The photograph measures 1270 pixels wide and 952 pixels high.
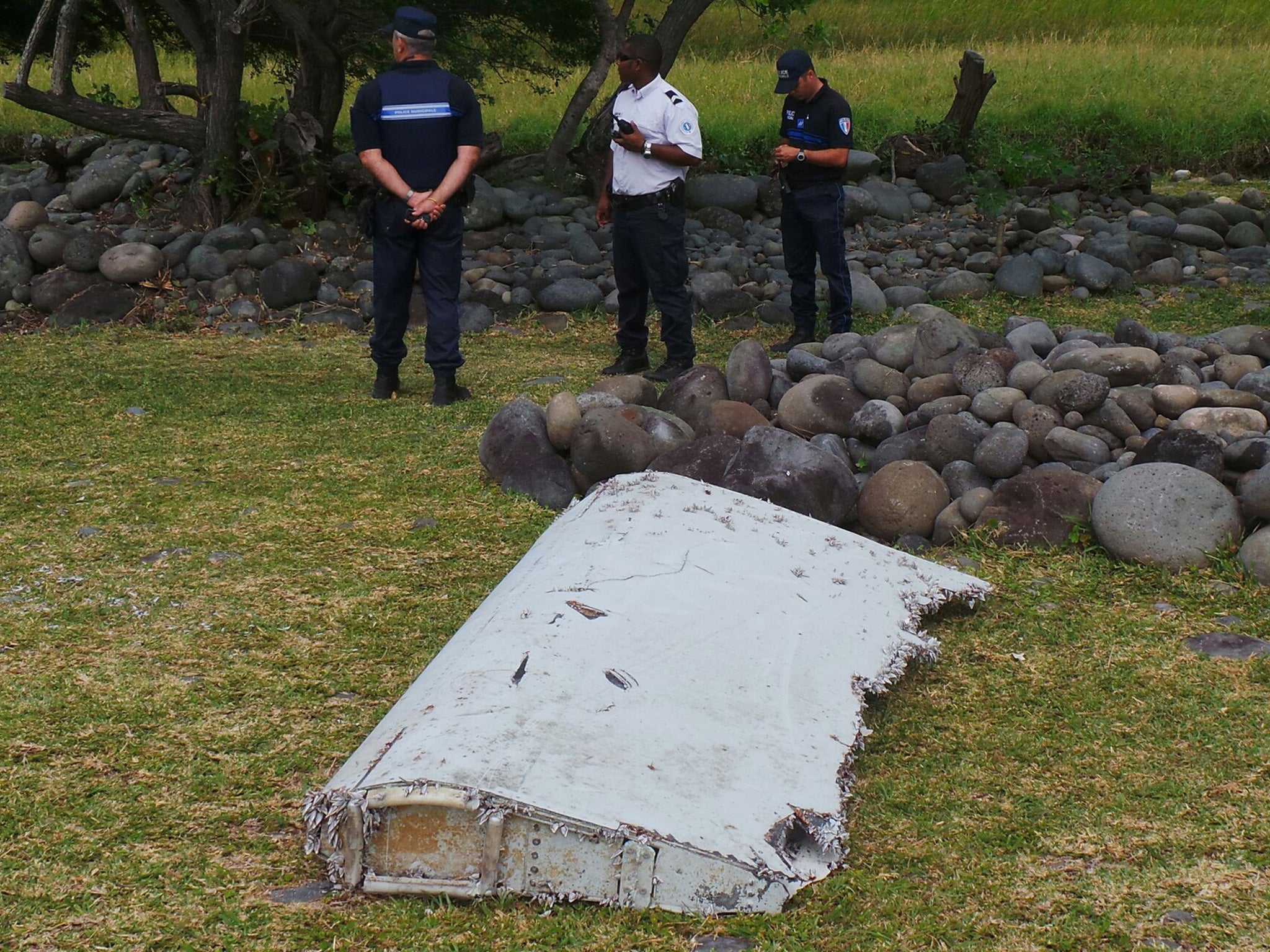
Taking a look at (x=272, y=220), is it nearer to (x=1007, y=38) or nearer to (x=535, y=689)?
(x=535, y=689)

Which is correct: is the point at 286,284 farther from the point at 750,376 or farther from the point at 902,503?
the point at 902,503

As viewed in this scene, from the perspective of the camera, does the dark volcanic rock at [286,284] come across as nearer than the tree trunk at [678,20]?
Yes

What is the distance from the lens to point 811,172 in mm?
6938

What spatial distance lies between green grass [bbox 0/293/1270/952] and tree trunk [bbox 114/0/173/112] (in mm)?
5930

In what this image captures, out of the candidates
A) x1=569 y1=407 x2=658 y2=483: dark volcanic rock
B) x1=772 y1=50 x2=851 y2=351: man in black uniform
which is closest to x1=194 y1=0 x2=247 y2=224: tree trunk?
x1=772 y1=50 x2=851 y2=351: man in black uniform

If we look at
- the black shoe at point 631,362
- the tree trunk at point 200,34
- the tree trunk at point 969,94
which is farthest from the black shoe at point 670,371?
the tree trunk at point 969,94

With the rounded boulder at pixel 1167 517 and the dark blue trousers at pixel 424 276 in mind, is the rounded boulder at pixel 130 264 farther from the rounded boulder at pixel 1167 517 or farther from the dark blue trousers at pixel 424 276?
the rounded boulder at pixel 1167 517

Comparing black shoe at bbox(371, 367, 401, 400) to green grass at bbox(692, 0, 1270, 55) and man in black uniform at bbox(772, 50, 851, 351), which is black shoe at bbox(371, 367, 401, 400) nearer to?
man in black uniform at bbox(772, 50, 851, 351)

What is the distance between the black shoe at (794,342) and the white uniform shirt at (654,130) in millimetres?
1422

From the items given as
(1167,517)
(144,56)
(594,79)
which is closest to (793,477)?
(1167,517)

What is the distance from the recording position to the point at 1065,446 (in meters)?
4.52

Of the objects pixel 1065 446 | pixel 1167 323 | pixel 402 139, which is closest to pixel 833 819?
pixel 1065 446

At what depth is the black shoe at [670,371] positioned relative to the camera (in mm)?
6617

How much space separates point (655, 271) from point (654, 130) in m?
0.68
